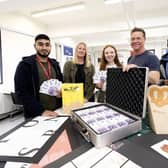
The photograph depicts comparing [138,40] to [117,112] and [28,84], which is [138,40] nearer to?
[117,112]

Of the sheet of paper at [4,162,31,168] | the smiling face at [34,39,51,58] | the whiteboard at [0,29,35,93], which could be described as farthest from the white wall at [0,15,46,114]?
the sheet of paper at [4,162,31,168]

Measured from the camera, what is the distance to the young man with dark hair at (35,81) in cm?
164

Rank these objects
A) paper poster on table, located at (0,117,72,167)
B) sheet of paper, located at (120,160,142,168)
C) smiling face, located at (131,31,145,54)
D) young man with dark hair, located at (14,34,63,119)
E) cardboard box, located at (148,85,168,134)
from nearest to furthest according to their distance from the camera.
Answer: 1. sheet of paper, located at (120,160,142,168)
2. paper poster on table, located at (0,117,72,167)
3. cardboard box, located at (148,85,168,134)
4. young man with dark hair, located at (14,34,63,119)
5. smiling face, located at (131,31,145,54)

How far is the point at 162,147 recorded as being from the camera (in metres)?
0.79

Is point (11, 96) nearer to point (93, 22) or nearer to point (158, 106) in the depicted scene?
point (93, 22)

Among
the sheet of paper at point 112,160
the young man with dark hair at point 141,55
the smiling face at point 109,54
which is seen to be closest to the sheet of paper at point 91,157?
the sheet of paper at point 112,160

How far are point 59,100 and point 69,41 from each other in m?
7.17

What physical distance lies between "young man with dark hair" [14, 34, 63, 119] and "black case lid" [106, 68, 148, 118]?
643 mm

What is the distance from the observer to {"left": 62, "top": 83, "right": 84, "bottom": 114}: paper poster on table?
1.42 m

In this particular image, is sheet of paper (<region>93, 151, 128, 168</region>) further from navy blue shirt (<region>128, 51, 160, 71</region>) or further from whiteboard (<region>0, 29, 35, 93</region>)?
whiteboard (<region>0, 29, 35, 93</region>)

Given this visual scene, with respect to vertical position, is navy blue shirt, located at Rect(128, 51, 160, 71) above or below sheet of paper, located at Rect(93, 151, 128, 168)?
above

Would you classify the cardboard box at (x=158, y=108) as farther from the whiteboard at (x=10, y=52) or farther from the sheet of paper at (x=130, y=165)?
the whiteboard at (x=10, y=52)

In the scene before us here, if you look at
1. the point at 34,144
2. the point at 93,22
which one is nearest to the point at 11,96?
the point at 93,22

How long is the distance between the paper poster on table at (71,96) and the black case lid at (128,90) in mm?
236
